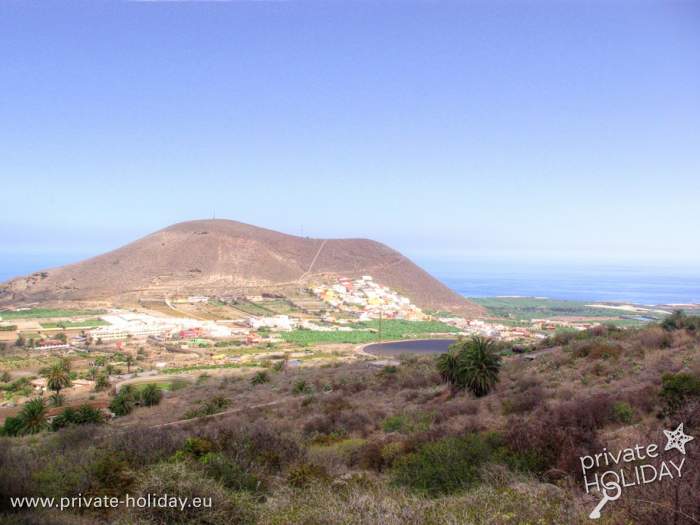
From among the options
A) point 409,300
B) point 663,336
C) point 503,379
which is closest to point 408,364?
point 503,379

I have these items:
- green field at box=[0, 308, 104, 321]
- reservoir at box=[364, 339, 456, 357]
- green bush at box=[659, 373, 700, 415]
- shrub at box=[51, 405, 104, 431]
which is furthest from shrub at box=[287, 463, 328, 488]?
green field at box=[0, 308, 104, 321]

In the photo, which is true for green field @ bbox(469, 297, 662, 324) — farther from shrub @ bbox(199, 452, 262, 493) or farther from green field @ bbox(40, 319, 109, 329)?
shrub @ bbox(199, 452, 262, 493)

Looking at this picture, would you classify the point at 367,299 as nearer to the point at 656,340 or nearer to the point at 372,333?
the point at 372,333

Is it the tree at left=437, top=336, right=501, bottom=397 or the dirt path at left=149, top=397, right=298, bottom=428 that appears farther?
the tree at left=437, top=336, right=501, bottom=397

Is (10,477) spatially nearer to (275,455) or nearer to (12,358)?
(275,455)

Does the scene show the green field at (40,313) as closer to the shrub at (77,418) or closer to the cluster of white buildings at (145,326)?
the cluster of white buildings at (145,326)
